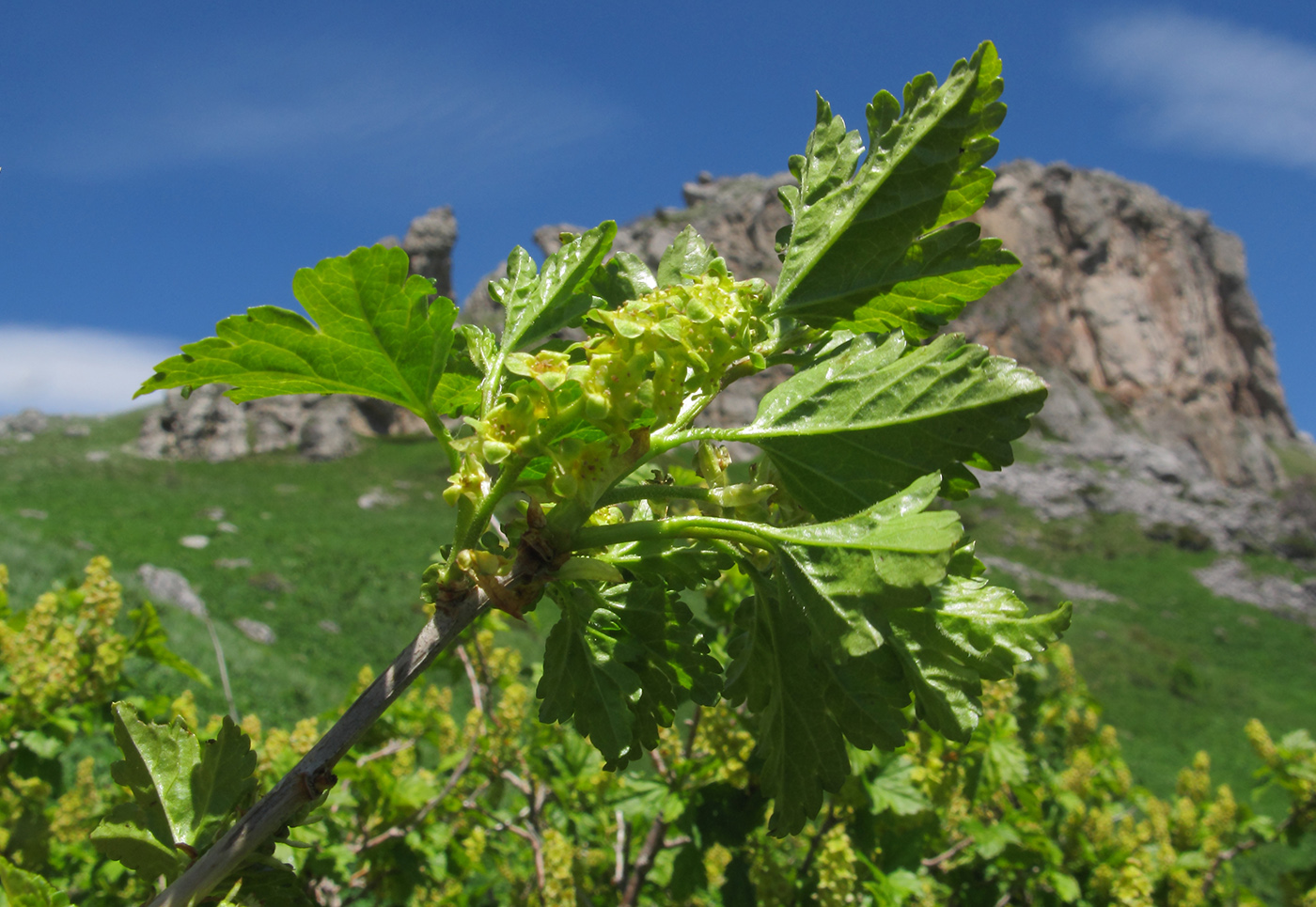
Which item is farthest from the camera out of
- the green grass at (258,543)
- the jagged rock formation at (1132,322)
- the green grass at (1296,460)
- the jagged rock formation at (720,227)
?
the green grass at (1296,460)

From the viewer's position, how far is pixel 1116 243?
72000mm

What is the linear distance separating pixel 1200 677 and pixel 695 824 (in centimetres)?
2951

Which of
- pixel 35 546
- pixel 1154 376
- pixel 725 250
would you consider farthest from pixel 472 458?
pixel 1154 376

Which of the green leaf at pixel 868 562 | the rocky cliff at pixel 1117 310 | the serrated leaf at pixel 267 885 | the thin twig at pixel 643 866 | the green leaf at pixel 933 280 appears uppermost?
the rocky cliff at pixel 1117 310

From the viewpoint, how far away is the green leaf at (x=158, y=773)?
4.35 feet

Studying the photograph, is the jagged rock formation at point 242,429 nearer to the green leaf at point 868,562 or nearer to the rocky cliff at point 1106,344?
the rocky cliff at point 1106,344

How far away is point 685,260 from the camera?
4.93 feet

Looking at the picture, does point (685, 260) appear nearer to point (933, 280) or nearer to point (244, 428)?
point (933, 280)

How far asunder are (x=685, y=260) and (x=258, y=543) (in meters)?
25.8

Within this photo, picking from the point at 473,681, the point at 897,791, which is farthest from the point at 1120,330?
the point at 473,681

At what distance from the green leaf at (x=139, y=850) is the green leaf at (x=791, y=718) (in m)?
0.93

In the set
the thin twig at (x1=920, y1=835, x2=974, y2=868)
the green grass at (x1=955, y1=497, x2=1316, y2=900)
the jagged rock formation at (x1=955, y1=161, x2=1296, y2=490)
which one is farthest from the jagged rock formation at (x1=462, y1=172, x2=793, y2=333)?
the thin twig at (x1=920, y1=835, x2=974, y2=868)

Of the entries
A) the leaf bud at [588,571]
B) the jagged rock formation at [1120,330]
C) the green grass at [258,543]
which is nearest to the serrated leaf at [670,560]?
the leaf bud at [588,571]

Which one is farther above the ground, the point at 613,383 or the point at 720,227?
the point at 720,227
